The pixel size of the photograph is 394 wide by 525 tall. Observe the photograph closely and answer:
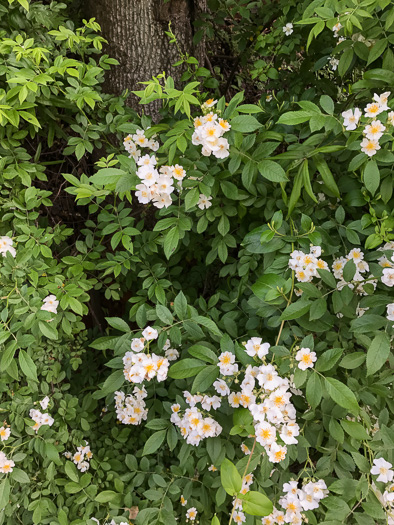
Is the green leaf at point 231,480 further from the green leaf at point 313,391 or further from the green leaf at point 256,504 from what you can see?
the green leaf at point 313,391

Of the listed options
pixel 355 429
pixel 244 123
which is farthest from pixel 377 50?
pixel 355 429

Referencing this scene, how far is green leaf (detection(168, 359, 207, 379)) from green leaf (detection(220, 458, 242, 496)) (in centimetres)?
28

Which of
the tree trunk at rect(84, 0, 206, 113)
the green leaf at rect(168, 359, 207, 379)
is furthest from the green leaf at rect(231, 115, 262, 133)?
the tree trunk at rect(84, 0, 206, 113)

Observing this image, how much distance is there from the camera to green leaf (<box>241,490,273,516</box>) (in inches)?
36.2

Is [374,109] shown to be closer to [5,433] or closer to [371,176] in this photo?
[371,176]

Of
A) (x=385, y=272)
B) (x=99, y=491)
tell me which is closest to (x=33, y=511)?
(x=99, y=491)

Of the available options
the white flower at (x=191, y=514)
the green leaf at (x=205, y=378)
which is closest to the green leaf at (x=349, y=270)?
the green leaf at (x=205, y=378)

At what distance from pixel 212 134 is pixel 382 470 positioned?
1033 millimetres

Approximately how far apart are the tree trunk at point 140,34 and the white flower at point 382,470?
1.54 meters

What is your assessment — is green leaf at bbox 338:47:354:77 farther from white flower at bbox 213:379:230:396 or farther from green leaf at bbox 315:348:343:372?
white flower at bbox 213:379:230:396

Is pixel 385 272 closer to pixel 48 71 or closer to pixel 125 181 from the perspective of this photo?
pixel 125 181

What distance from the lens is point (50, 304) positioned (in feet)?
4.44

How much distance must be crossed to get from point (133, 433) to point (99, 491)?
263 mm

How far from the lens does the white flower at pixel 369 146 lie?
1.13 meters
